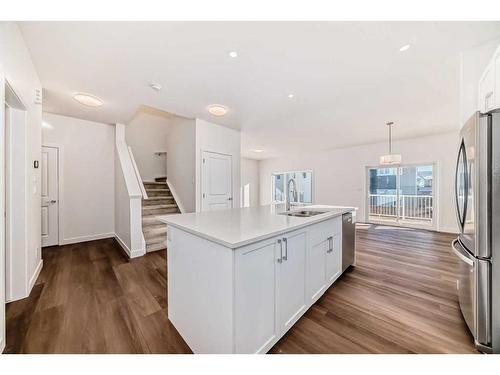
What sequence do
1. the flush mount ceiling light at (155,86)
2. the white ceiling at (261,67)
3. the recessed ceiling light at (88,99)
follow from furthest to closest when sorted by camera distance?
the recessed ceiling light at (88,99) → the flush mount ceiling light at (155,86) → the white ceiling at (261,67)

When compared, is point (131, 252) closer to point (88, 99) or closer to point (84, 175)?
point (84, 175)

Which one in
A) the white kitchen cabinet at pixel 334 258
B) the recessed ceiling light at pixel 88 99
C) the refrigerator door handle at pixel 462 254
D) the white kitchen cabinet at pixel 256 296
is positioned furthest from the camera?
the recessed ceiling light at pixel 88 99

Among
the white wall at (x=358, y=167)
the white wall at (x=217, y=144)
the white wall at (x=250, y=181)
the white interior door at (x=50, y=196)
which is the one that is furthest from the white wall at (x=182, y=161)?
the white wall at (x=358, y=167)

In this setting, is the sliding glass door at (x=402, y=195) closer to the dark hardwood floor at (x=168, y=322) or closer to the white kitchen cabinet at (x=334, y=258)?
the dark hardwood floor at (x=168, y=322)

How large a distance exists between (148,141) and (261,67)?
15.7 feet

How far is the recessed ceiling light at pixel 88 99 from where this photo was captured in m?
3.01

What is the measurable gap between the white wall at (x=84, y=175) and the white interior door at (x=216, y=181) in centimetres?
211

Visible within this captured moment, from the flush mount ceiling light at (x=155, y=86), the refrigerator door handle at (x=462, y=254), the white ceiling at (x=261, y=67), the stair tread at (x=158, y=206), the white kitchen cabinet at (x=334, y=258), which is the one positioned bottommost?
the white kitchen cabinet at (x=334, y=258)

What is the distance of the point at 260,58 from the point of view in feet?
6.86

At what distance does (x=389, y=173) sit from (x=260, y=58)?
5.71 m

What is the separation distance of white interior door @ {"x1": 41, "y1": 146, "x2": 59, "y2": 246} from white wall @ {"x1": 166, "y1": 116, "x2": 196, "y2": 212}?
2132 millimetres

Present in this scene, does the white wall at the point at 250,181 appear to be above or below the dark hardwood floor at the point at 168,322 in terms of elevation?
above

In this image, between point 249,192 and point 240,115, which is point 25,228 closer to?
point 240,115
